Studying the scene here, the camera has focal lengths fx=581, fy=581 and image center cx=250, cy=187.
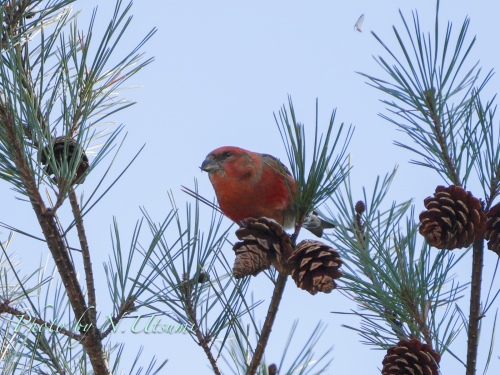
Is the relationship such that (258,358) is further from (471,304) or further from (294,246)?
(471,304)

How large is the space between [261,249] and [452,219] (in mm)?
445

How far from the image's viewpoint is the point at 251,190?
221cm

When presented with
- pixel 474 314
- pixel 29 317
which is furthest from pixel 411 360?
pixel 29 317

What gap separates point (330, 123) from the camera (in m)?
1.31

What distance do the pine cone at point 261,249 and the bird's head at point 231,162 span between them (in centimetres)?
89

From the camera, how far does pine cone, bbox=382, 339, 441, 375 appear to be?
4.02 ft

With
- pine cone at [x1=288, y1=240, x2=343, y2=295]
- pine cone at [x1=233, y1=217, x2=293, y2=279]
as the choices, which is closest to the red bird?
pine cone at [x1=233, y1=217, x2=293, y2=279]

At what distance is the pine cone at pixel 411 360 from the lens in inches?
48.2

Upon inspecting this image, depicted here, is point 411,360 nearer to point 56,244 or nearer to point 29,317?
point 56,244

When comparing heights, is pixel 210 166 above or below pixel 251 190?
above

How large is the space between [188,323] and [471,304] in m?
0.68

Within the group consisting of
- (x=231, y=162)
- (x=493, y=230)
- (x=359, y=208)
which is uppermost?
(x=231, y=162)

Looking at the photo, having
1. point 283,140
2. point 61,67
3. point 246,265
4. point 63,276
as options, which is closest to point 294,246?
point 246,265

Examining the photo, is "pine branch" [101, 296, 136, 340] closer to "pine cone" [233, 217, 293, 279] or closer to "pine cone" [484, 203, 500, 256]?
"pine cone" [233, 217, 293, 279]
